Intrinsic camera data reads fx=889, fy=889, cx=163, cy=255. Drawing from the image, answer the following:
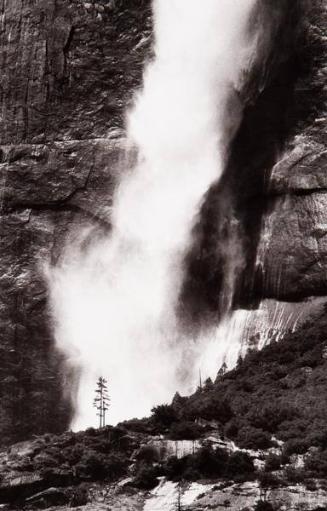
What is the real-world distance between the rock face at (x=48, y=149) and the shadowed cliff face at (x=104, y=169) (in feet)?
0.41

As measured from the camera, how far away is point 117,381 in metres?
81.4

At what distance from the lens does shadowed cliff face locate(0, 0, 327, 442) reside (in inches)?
3125

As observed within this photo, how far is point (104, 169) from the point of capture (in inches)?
3406

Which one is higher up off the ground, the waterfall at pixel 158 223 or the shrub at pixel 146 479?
the waterfall at pixel 158 223

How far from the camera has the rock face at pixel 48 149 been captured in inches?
3223

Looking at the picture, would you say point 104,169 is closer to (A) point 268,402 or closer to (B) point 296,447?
(A) point 268,402

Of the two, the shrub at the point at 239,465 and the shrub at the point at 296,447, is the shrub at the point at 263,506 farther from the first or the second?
the shrub at the point at 296,447

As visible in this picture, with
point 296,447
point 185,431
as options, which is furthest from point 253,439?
point 185,431

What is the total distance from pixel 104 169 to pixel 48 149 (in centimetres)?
616

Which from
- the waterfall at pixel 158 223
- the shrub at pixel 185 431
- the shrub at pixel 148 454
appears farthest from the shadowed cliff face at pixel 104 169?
the shrub at pixel 148 454

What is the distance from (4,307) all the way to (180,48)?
32174 mm

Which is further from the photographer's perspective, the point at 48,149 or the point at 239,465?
the point at 48,149

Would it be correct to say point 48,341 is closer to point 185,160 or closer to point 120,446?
point 185,160

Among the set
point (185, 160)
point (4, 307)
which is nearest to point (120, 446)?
point (4, 307)
